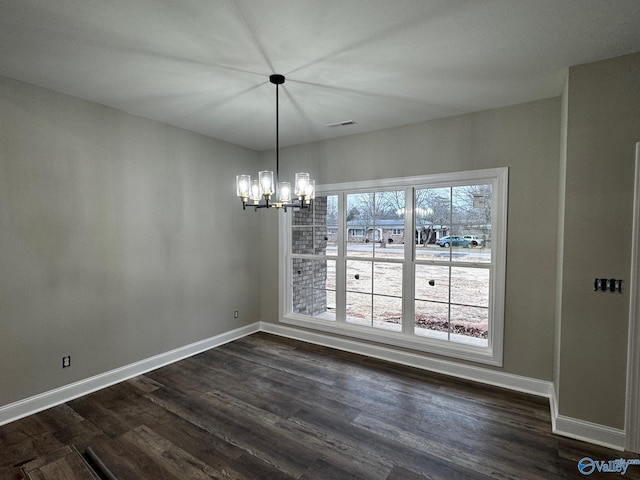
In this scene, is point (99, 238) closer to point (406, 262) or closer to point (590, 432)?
point (406, 262)

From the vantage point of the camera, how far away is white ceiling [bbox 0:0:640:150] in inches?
73.4

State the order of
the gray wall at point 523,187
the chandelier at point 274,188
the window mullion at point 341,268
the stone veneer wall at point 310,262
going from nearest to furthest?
the chandelier at point 274,188, the gray wall at point 523,187, the window mullion at point 341,268, the stone veneer wall at point 310,262

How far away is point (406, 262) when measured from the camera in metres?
3.94

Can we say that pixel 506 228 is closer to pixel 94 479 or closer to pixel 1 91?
pixel 94 479

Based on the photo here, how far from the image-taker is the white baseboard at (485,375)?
2426 millimetres

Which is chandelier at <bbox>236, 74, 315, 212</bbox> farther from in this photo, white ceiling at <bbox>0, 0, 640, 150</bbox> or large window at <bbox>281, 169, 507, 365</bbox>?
large window at <bbox>281, 169, 507, 365</bbox>

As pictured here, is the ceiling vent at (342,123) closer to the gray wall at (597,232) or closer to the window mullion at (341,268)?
the window mullion at (341,268)

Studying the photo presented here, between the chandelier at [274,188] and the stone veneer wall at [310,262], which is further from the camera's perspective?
the stone veneer wall at [310,262]

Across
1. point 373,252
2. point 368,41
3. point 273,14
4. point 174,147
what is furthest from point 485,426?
point 174,147

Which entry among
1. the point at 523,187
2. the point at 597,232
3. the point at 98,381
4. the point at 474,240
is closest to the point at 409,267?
the point at 474,240

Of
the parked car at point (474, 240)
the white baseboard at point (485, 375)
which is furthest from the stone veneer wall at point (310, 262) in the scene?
the parked car at point (474, 240)

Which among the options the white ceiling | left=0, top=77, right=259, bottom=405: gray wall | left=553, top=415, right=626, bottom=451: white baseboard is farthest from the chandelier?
left=553, top=415, right=626, bottom=451: white baseboard

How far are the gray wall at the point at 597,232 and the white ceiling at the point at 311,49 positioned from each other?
10.4 inches

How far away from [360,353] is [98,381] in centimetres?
304
